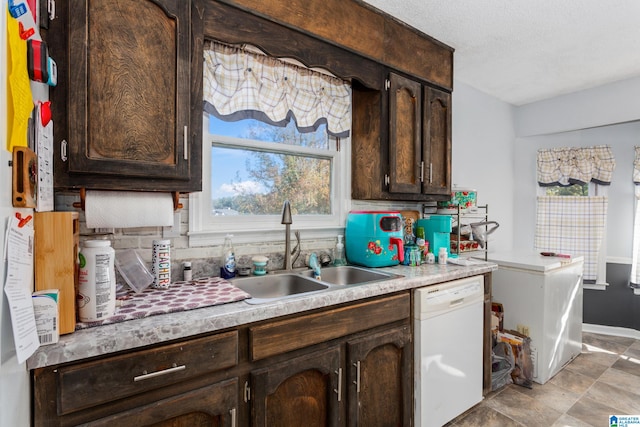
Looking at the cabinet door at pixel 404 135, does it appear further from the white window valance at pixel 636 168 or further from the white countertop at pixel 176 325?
the white window valance at pixel 636 168

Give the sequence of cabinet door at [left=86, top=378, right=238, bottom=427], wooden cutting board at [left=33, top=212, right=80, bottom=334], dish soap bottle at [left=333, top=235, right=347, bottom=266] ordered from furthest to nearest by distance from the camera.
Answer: dish soap bottle at [left=333, top=235, right=347, bottom=266] < cabinet door at [left=86, top=378, right=238, bottom=427] < wooden cutting board at [left=33, top=212, right=80, bottom=334]

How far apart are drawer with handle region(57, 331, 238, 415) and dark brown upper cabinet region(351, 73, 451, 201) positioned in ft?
4.59

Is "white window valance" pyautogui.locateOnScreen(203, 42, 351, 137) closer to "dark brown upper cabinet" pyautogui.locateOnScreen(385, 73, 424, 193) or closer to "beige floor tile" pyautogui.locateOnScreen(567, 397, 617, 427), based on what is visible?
"dark brown upper cabinet" pyautogui.locateOnScreen(385, 73, 424, 193)

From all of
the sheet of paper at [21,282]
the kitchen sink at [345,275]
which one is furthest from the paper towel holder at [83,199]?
A: the kitchen sink at [345,275]

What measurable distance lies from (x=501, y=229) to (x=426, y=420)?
8.25 feet

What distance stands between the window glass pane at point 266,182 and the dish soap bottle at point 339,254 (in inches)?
9.3

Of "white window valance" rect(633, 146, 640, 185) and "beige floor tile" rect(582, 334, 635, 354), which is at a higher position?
"white window valance" rect(633, 146, 640, 185)

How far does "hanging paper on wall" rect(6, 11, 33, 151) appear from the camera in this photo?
0.71 m

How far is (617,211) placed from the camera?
345cm

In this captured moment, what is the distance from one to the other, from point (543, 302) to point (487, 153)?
5.28 feet

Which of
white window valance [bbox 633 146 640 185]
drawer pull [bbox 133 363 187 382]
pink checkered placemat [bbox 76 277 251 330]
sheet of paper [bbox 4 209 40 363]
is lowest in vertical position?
drawer pull [bbox 133 363 187 382]

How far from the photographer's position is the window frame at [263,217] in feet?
5.51

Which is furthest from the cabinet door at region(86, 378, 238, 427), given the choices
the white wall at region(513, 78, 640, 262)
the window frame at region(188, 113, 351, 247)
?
the white wall at region(513, 78, 640, 262)

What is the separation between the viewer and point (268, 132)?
1993 mm
